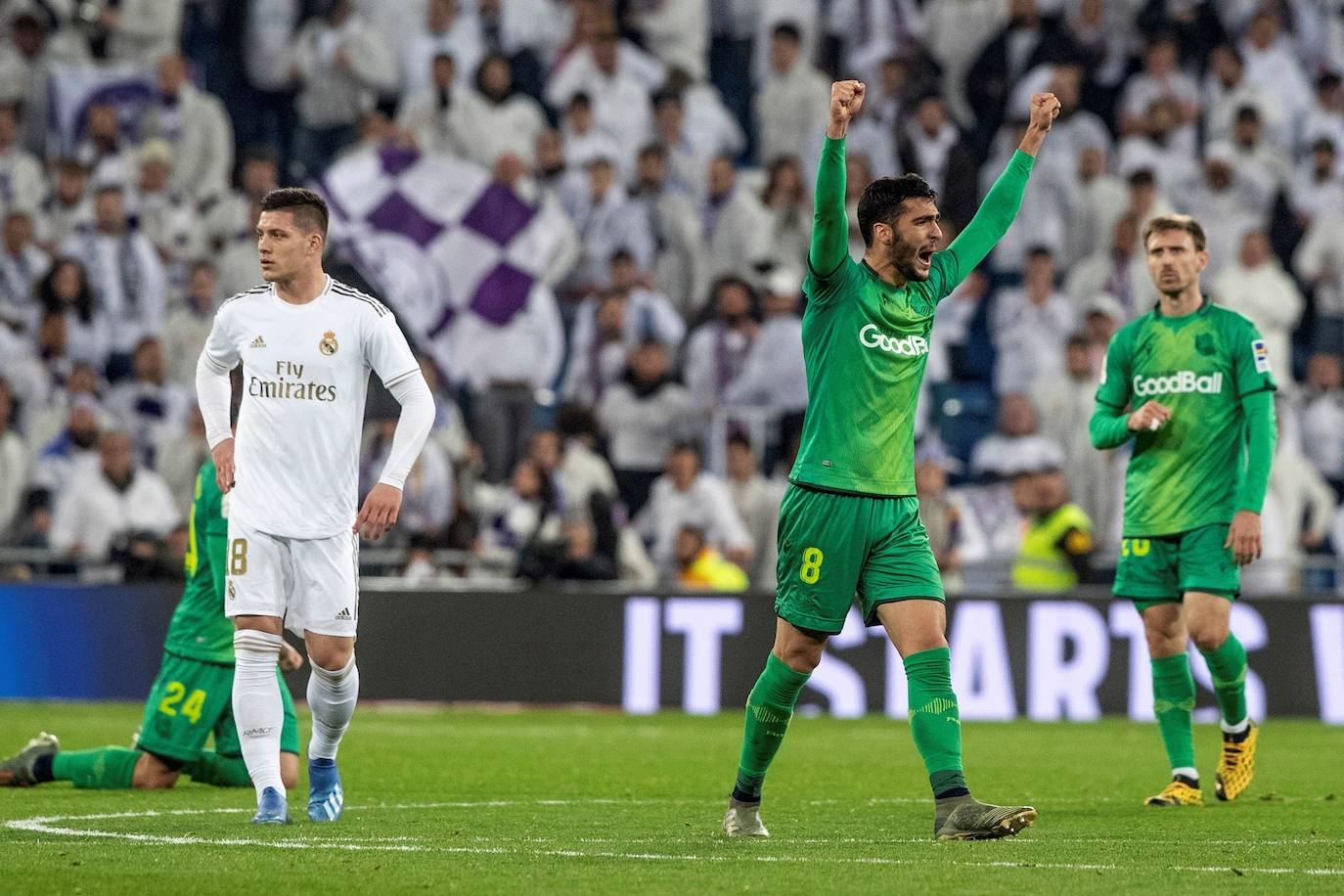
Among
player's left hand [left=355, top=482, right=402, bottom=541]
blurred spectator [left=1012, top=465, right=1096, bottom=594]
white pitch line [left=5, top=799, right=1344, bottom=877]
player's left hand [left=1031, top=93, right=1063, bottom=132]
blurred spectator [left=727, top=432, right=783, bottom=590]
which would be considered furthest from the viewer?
blurred spectator [left=727, top=432, right=783, bottom=590]

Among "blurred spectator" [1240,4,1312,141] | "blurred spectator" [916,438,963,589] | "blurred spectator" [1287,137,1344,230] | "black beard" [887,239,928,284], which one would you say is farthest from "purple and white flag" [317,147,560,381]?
"black beard" [887,239,928,284]

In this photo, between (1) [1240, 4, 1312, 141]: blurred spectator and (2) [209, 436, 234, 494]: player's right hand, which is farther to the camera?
(1) [1240, 4, 1312, 141]: blurred spectator

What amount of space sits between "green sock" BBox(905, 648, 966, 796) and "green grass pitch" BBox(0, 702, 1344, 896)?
0.82 feet

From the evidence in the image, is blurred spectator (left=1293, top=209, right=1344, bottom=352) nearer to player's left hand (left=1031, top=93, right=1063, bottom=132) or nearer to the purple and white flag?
the purple and white flag

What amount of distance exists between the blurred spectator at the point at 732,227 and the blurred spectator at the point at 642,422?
168 centimetres

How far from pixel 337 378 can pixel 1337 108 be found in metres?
16.0

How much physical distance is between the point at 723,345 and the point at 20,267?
21.2 feet

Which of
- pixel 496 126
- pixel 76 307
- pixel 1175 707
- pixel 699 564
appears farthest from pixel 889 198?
pixel 496 126

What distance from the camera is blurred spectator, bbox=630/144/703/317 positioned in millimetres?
20453

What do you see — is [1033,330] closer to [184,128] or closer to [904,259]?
[184,128]

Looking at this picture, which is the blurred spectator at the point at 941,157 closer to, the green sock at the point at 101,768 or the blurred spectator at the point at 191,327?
the blurred spectator at the point at 191,327

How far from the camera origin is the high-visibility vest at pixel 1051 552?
1745 cm

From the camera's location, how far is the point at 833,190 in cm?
760

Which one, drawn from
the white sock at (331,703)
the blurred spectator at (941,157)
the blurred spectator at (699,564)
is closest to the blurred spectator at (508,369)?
the blurred spectator at (699,564)
